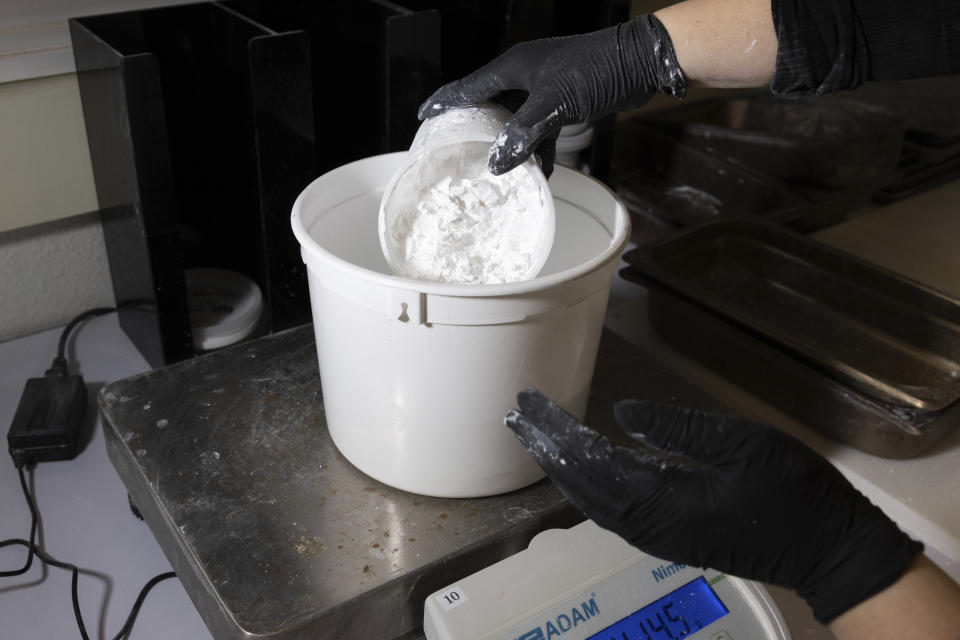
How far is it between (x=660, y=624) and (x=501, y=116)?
56 cm

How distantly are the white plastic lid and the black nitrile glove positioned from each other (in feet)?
2.31

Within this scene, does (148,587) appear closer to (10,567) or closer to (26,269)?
(10,567)

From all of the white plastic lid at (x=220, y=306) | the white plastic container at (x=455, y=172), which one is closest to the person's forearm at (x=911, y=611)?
the white plastic container at (x=455, y=172)

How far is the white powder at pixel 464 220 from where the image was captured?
88 cm

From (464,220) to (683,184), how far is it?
1.04 m

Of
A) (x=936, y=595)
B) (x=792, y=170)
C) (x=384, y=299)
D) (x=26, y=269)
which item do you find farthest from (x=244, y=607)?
(x=792, y=170)

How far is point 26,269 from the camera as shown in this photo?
4.47ft

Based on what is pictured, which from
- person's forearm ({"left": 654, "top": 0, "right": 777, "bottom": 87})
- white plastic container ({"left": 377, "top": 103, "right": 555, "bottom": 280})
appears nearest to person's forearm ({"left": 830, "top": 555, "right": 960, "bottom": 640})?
white plastic container ({"left": 377, "top": 103, "right": 555, "bottom": 280})

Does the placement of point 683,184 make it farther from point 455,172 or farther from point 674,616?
point 674,616

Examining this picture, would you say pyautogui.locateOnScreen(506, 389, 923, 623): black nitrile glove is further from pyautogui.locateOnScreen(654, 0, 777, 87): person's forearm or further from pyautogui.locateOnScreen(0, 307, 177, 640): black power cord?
pyautogui.locateOnScreen(0, 307, 177, 640): black power cord

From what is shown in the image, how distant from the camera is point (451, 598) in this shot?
2.57ft

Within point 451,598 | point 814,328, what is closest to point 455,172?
point 451,598

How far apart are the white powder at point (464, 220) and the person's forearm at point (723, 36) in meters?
0.24

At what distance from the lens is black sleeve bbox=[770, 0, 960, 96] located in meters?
0.88
